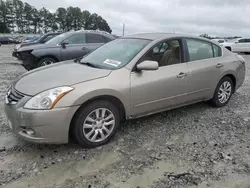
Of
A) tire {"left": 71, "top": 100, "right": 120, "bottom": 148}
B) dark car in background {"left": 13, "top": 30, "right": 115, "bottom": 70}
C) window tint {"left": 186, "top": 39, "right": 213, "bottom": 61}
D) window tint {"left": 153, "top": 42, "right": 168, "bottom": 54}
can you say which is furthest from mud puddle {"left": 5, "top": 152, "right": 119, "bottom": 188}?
dark car in background {"left": 13, "top": 30, "right": 115, "bottom": 70}

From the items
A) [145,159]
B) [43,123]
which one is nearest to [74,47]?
[43,123]

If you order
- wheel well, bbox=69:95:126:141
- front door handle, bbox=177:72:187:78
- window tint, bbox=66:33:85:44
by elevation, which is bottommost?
wheel well, bbox=69:95:126:141

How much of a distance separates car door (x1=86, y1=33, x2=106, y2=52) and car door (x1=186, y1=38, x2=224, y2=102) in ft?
16.0

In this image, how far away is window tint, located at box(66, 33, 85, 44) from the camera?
27.5 ft

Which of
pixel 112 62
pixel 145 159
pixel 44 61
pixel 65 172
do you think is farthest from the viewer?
pixel 44 61

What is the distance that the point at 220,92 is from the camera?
15.6ft

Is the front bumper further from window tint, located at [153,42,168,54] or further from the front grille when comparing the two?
window tint, located at [153,42,168,54]

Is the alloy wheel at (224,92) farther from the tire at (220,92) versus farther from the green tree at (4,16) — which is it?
the green tree at (4,16)

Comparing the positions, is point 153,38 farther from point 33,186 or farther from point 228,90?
point 33,186

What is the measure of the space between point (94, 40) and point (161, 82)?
5704 millimetres

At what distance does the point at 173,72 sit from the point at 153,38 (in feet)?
2.12

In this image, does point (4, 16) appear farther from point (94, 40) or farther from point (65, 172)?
point (65, 172)

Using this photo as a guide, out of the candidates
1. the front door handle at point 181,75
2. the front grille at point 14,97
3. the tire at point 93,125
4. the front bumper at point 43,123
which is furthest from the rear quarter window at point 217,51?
the front grille at point 14,97

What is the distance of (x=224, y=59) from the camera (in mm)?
4680
